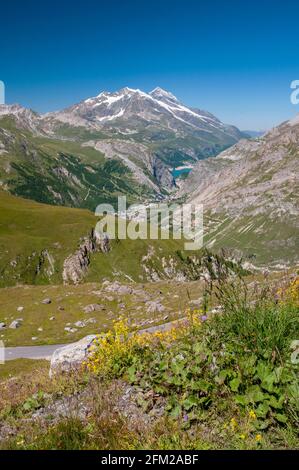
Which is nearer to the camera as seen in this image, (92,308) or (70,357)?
(70,357)

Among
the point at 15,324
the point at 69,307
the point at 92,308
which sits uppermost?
the point at 92,308

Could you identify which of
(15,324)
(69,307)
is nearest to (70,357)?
(69,307)

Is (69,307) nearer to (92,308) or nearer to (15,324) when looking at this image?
(92,308)

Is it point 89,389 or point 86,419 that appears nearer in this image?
point 86,419

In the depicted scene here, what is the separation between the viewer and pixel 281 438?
6207mm

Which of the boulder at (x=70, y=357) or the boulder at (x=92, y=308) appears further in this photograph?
the boulder at (x=92, y=308)

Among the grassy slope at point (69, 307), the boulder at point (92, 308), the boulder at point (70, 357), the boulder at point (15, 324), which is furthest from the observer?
the boulder at point (92, 308)

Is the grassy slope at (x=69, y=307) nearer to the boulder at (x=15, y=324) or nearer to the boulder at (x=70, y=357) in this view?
the boulder at (x=15, y=324)

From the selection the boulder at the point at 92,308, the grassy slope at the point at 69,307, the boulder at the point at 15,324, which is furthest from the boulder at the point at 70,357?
the boulder at the point at 15,324
